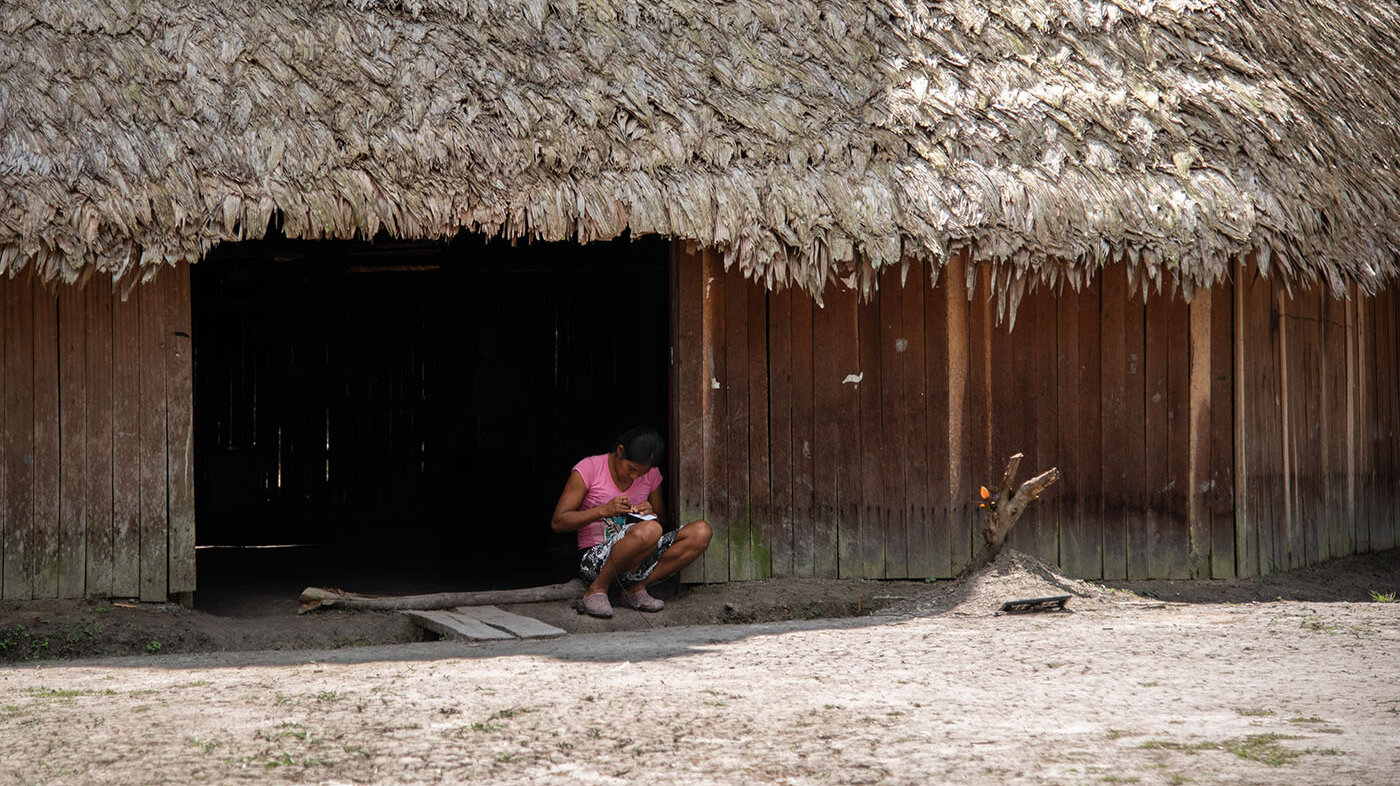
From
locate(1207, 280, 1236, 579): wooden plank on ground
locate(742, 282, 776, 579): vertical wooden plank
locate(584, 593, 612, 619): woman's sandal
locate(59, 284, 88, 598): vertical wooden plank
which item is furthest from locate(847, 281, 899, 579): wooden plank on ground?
locate(59, 284, 88, 598): vertical wooden plank

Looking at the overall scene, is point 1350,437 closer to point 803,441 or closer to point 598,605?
point 803,441

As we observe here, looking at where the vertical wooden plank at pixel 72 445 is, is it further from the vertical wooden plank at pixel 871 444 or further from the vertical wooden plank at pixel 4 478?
the vertical wooden plank at pixel 871 444

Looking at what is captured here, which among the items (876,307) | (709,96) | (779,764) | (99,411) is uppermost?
(709,96)

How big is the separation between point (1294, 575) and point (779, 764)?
480cm

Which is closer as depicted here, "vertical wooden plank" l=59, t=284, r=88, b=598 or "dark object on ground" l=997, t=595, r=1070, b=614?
"dark object on ground" l=997, t=595, r=1070, b=614

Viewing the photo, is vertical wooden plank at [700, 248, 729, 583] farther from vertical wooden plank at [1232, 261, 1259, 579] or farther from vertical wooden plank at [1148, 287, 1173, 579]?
vertical wooden plank at [1232, 261, 1259, 579]

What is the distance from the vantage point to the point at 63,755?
11.0ft

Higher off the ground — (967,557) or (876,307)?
(876,307)

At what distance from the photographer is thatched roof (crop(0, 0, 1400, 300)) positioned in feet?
18.8

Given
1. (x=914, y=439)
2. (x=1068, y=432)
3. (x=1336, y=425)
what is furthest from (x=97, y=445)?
(x=1336, y=425)

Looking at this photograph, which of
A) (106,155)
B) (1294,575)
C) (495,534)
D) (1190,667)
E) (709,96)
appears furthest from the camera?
(495,534)

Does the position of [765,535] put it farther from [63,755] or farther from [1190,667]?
[63,755]

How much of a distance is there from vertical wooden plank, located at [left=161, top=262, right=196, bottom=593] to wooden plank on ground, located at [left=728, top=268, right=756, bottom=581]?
102 inches

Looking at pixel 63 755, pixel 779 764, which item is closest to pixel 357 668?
pixel 63 755
